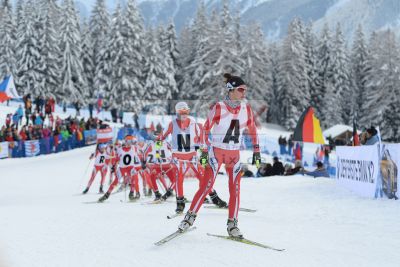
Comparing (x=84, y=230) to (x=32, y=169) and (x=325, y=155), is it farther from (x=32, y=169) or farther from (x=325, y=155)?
(x=325, y=155)

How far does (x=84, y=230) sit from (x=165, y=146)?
6.89m

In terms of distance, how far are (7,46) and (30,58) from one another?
4785mm

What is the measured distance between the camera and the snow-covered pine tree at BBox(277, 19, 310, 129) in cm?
6500

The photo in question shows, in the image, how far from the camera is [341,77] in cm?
6819

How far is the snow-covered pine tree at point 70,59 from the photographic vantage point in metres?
55.4

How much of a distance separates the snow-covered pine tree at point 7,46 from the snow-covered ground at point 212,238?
4861cm

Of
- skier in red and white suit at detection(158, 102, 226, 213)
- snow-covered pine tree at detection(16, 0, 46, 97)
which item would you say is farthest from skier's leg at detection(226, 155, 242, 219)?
snow-covered pine tree at detection(16, 0, 46, 97)

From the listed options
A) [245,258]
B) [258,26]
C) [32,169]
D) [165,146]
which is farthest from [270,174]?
[258,26]

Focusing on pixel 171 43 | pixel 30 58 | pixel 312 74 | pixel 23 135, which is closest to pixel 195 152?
pixel 23 135

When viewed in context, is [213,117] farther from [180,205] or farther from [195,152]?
[195,152]

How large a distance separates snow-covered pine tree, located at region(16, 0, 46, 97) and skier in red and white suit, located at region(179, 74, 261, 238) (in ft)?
162

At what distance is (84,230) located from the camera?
7.84m

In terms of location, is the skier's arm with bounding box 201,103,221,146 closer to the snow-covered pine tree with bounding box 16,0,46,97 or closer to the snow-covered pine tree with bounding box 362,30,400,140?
the snow-covered pine tree with bounding box 16,0,46,97

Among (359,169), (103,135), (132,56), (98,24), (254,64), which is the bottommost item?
(359,169)
